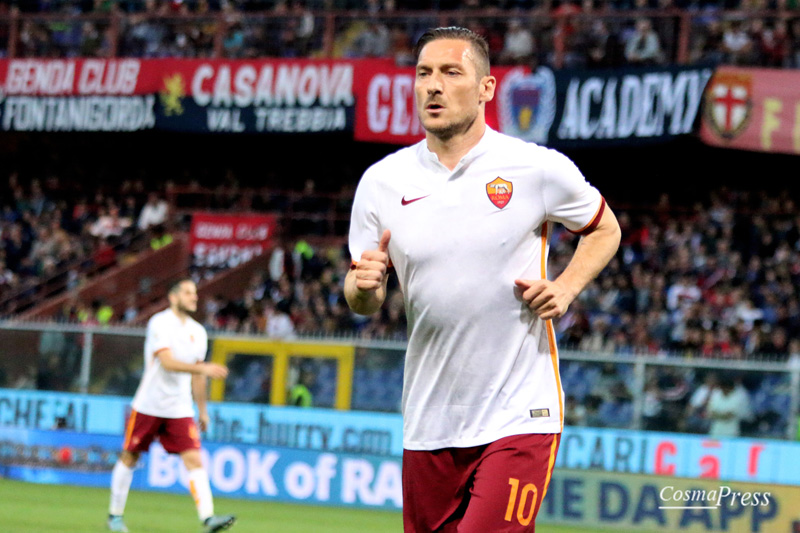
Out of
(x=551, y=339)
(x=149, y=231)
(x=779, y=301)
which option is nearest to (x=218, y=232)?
(x=149, y=231)

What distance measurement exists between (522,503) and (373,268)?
90 cm

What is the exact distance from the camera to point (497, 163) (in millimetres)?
4270

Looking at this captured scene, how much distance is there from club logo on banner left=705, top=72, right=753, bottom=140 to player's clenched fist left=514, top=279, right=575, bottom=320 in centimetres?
1551

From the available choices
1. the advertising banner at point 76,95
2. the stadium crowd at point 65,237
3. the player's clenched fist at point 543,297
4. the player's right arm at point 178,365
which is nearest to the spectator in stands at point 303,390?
the player's right arm at point 178,365

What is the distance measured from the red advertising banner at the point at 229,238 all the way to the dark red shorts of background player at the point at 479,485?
19.7 meters

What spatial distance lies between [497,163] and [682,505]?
8.94m

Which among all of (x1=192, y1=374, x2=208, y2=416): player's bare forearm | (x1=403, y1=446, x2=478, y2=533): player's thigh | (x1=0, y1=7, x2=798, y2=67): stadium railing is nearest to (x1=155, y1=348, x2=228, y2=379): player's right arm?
(x1=192, y1=374, x2=208, y2=416): player's bare forearm

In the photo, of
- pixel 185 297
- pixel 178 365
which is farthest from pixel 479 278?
pixel 185 297

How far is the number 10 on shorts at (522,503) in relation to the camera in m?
4.11

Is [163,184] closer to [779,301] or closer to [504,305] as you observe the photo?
[779,301]

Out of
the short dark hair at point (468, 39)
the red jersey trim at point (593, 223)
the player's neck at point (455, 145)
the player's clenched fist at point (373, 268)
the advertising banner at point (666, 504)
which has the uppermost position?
the short dark hair at point (468, 39)

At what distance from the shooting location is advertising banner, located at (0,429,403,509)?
14.2 m

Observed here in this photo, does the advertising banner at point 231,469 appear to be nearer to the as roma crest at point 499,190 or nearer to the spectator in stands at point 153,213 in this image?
the spectator in stands at point 153,213

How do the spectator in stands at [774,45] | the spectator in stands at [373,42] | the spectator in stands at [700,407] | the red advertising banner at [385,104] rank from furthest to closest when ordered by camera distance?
the spectator in stands at [373,42] < the red advertising banner at [385,104] < the spectator in stands at [774,45] < the spectator in stands at [700,407]
